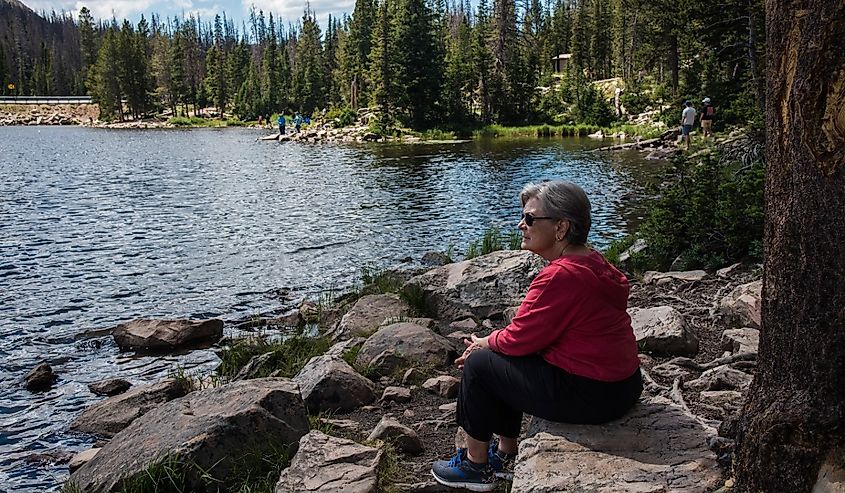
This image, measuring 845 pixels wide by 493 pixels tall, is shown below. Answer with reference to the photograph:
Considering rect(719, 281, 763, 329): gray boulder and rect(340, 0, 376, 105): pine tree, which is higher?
rect(340, 0, 376, 105): pine tree

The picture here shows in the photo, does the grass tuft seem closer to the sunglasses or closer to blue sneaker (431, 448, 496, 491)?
blue sneaker (431, 448, 496, 491)

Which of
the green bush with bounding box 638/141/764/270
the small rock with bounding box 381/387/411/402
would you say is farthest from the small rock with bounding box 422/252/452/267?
the small rock with bounding box 381/387/411/402

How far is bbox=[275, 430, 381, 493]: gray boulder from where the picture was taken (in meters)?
4.26

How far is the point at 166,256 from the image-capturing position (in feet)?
51.3

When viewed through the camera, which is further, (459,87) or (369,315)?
(459,87)

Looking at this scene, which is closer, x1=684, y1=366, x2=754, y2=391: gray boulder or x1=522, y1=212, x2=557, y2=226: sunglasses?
x1=522, y1=212, x2=557, y2=226: sunglasses

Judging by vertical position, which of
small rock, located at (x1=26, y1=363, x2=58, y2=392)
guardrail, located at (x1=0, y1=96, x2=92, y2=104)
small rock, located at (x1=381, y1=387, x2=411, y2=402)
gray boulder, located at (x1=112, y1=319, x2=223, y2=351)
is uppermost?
guardrail, located at (x1=0, y1=96, x2=92, y2=104)

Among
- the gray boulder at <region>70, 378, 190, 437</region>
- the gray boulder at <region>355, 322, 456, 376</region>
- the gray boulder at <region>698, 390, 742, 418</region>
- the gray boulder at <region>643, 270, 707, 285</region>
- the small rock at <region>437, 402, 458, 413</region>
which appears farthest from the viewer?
the gray boulder at <region>643, 270, 707, 285</region>

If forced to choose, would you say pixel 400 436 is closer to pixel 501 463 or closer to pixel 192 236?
pixel 501 463

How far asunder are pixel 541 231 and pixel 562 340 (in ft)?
1.93

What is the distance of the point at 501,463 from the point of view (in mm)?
4266

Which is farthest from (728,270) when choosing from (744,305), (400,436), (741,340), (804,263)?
(804,263)

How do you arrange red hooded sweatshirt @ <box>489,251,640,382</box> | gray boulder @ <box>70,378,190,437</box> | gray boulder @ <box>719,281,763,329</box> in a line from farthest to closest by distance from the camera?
1. gray boulder @ <box>70,378,190,437</box>
2. gray boulder @ <box>719,281,763,329</box>
3. red hooded sweatshirt @ <box>489,251,640,382</box>

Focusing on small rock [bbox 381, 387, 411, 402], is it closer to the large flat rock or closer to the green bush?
the large flat rock
